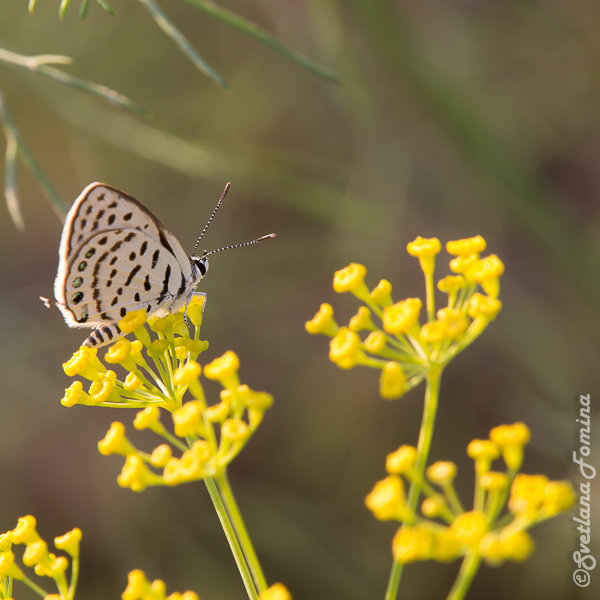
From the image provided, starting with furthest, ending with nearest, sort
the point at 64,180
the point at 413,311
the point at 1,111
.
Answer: the point at 64,180 → the point at 1,111 → the point at 413,311

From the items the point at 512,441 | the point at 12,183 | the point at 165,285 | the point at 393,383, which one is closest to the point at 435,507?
the point at 512,441

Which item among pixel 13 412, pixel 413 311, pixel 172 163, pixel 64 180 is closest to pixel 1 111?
pixel 172 163

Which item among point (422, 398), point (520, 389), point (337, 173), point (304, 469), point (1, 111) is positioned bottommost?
point (304, 469)

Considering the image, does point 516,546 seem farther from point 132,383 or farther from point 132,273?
point 132,273

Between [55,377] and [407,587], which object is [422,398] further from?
[55,377]

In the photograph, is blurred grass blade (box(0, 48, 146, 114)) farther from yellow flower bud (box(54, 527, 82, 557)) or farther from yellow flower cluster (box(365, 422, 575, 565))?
yellow flower cluster (box(365, 422, 575, 565))

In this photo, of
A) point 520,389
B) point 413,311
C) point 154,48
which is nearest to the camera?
point 413,311

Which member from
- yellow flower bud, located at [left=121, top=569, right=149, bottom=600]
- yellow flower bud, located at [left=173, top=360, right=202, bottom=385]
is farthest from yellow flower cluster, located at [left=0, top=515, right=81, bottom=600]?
yellow flower bud, located at [left=173, top=360, right=202, bottom=385]
